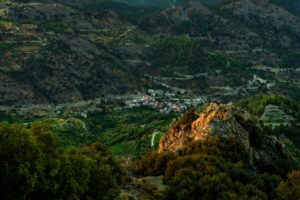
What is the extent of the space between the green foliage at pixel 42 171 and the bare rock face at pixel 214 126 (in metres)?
38.3

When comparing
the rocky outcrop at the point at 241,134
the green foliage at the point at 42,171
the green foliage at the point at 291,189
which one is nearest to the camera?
the green foliage at the point at 42,171

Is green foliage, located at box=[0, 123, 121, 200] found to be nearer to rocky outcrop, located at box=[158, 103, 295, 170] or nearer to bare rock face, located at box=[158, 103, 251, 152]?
rocky outcrop, located at box=[158, 103, 295, 170]

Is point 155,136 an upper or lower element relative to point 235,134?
lower

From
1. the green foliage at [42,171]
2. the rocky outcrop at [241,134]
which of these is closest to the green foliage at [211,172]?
the rocky outcrop at [241,134]

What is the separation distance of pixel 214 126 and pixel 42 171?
52.3 metres

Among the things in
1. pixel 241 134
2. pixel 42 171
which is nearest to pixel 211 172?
pixel 241 134

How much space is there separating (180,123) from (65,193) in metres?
59.6

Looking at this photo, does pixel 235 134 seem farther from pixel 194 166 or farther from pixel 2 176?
pixel 2 176

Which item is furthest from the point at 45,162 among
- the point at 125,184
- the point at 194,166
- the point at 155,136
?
the point at 155,136

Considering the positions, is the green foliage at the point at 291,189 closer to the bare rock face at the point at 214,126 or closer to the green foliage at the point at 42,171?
the bare rock face at the point at 214,126

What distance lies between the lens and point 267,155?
4277 inches

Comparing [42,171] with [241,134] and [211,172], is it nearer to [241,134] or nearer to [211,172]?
[211,172]

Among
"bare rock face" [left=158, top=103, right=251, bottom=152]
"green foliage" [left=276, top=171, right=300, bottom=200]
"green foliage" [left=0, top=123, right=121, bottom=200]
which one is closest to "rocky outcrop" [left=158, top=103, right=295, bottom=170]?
"bare rock face" [left=158, top=103, right=251, bottom=152]

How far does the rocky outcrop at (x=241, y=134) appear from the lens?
107375mm
